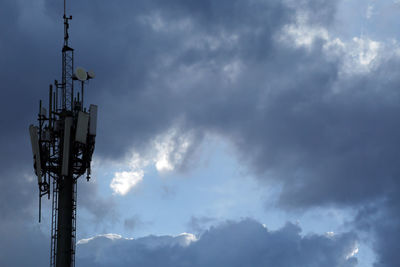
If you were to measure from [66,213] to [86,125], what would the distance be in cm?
1417

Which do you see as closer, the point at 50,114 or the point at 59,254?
the point at 59,254

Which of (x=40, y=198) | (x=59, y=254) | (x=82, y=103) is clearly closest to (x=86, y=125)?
(x=82, y=103)

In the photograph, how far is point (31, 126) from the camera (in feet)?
352

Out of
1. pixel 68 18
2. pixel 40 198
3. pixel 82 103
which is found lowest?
pixel 40 198

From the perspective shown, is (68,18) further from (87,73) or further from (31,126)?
(31,126)

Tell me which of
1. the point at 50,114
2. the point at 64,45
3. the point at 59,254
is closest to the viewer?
the point at 59,254

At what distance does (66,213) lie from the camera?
103312 mm

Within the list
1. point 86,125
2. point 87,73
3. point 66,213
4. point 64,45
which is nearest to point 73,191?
point 66,213

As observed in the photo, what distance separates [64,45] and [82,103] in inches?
521

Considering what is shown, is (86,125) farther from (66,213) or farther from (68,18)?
(68,18)

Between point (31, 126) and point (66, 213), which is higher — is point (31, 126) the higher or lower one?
the higher one

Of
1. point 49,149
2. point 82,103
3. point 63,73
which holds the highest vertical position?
point 63,73

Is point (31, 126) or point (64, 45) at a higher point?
point (64, 45)

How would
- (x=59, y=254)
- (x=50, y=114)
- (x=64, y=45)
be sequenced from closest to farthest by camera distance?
(x=59, y=254) < (x=50, y=114) < (x=64, y=45)
